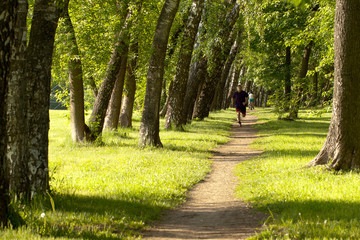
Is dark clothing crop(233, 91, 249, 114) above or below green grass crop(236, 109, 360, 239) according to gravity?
above

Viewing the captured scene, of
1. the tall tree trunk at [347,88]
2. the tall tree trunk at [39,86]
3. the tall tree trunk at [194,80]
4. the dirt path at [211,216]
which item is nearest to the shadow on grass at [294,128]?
the tall tree trunk at [194,80]

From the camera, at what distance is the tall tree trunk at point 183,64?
755 inches

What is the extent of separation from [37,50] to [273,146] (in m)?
10.6

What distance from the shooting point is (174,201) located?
790 cm

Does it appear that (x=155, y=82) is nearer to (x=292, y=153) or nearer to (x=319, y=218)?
(x=292, y=153)

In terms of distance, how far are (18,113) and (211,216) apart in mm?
3621

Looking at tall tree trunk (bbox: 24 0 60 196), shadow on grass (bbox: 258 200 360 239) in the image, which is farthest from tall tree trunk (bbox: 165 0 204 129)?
shadow on grass (bbox: 258 200 360 239)

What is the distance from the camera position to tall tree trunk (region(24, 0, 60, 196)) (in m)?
6.77

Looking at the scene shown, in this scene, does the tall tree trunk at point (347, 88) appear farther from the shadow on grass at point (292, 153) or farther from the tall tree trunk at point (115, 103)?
the tall tree trunk at point (115, 103)

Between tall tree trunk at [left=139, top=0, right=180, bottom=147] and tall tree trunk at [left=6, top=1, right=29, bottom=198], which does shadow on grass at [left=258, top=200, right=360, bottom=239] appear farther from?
tall tree trunk at [left=139, top=0, right=180, bottom=147]

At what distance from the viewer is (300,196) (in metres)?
7.36

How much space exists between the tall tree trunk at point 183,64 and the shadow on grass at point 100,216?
41.3 feet

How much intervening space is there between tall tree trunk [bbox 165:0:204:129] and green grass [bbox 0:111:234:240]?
5.12 metres

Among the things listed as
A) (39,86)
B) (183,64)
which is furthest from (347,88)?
(183,64)
